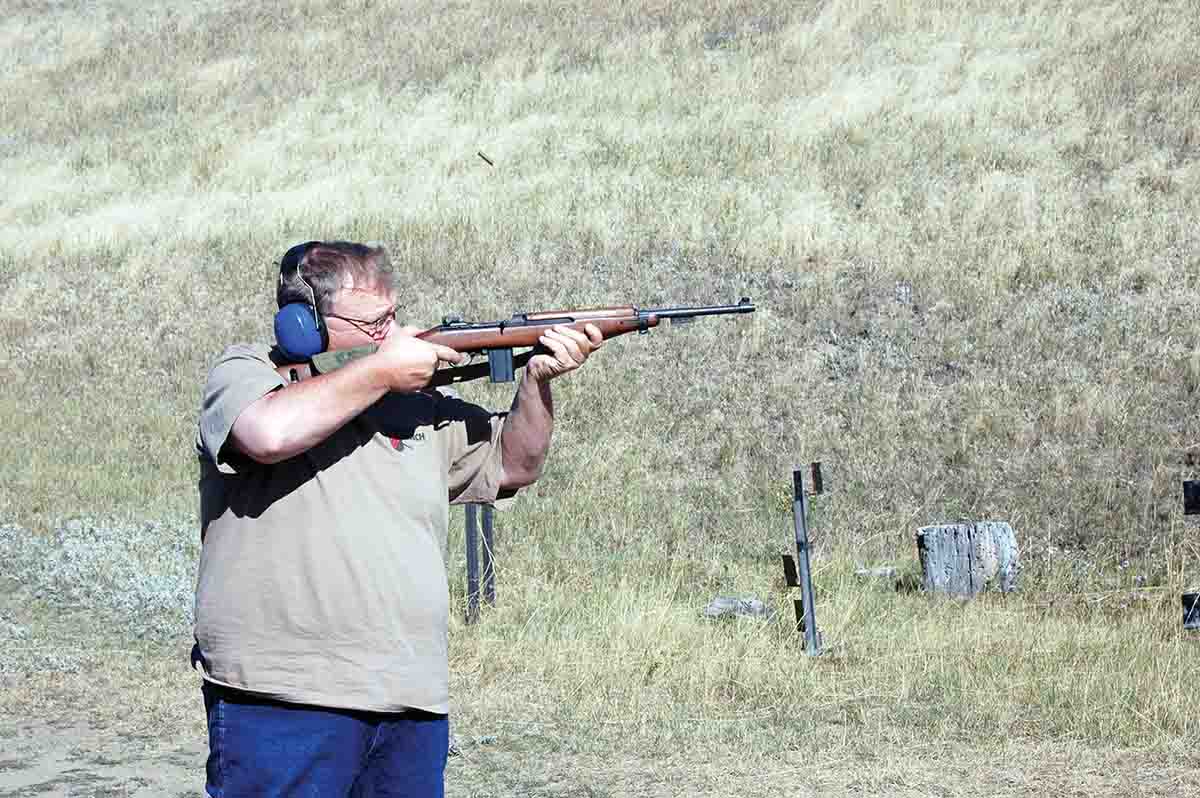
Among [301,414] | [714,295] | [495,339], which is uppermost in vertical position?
[714,295]

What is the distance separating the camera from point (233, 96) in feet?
88.5

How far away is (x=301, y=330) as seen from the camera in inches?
109

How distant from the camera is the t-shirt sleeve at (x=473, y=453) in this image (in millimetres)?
3027

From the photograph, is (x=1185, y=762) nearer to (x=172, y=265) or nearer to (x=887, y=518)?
(x=887, y=518)

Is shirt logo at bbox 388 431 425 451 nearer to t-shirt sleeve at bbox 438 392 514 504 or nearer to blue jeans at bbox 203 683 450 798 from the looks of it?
t-shirt sleeve at bbox 438 392 514 504

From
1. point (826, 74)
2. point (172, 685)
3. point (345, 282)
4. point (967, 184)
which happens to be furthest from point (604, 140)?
point (345, 282)

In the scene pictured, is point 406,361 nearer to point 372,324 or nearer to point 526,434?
point 372,324

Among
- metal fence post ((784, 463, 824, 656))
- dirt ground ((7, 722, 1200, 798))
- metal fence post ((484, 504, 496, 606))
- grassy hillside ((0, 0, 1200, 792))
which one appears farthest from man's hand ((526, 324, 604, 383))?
metal fence post ((484, 504, 496, 606))

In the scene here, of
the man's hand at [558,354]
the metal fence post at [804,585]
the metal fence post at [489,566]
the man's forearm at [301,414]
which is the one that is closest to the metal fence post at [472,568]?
the metal fence post at [489,566]

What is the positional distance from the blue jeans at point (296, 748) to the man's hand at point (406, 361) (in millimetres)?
608

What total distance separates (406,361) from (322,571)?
16.0 inches

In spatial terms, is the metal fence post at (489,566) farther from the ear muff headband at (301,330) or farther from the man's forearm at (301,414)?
the man's forearm at (301,414)

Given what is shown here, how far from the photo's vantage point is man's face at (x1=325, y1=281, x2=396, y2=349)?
2818 mm

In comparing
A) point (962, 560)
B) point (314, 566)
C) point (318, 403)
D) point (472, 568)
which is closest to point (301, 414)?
point (318, 403)
